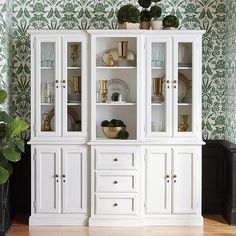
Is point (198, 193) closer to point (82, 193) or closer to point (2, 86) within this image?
point (82, 193)

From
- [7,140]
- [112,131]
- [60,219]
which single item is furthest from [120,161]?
[7,140]

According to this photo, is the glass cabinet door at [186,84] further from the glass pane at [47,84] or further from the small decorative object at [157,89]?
the glass pane at [47,84]

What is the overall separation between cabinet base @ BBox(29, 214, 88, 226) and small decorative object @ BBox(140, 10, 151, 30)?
2.19 metres

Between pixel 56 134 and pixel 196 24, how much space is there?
210 centimetres

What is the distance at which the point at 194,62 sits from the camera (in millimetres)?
6574

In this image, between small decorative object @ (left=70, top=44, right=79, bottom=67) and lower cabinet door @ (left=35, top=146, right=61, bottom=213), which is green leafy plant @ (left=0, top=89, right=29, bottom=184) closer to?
lower cabinet door @ (left=35, top=146, right=61, bottom=213)

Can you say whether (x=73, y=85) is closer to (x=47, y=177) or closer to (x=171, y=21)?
(x=47, y=177)

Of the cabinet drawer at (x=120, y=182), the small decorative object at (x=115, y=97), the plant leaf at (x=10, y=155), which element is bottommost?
the cabinet drawer at (x=120, y=182)

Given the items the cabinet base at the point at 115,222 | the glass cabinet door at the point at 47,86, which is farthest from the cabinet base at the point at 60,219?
the glass cabinet door at the point at 47,86

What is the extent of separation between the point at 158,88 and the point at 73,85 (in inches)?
36.4

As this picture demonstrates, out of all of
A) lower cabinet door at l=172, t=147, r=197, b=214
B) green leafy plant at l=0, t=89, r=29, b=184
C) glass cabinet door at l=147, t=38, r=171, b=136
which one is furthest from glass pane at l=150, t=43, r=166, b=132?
green leafy plant at l=0, t=89, r=29, b=184

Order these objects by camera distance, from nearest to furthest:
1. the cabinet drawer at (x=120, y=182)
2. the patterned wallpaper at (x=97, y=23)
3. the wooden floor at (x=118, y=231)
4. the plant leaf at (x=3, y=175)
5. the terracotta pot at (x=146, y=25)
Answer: the plant leaf at (x=3, y=175) < the wooden floor at (x=118, y=231) < the cabinet drawer at (x=120, y=182) < the terracotta pot at (x=146, y=25) < the patterned wallpaper at (x=97, y=23)

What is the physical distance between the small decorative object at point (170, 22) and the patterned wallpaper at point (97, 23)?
0.44 metres

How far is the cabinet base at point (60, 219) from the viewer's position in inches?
261
